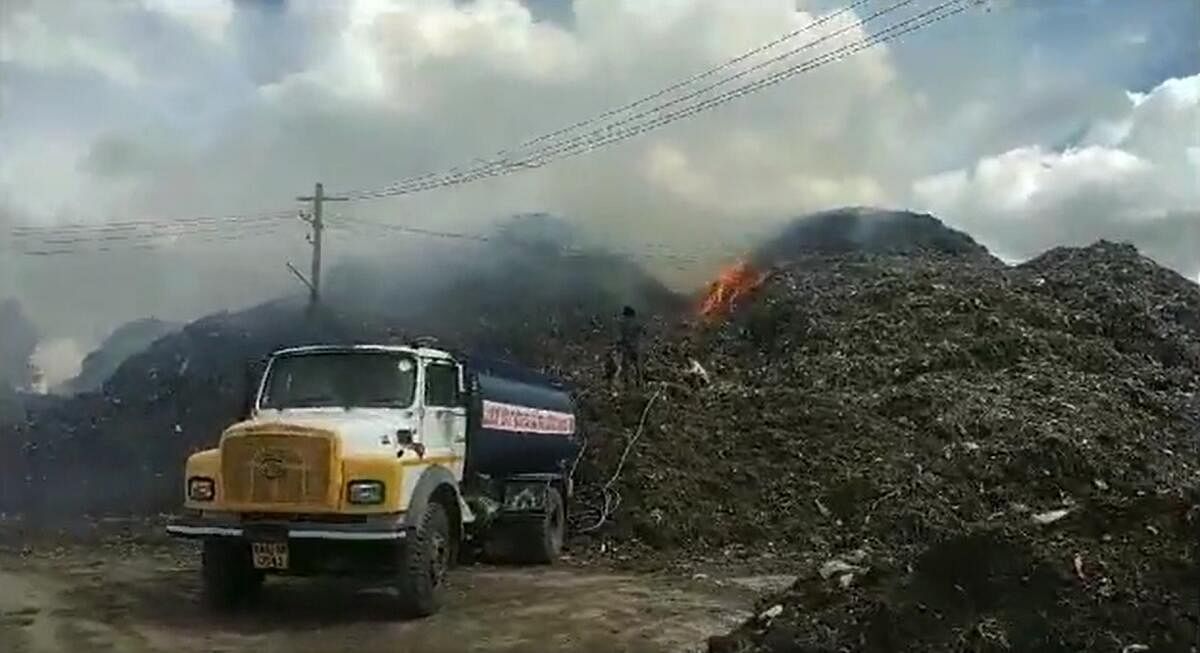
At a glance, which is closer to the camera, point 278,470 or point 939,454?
point 278,470

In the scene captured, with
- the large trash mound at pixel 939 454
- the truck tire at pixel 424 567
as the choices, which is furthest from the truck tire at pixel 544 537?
the truck tire at pixel 424 567

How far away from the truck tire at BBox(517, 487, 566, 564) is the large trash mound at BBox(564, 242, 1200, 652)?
1484 millimetres

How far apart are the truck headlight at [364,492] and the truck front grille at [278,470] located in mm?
184

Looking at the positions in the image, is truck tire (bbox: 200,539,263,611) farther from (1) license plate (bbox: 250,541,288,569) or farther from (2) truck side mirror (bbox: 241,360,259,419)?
(2) truck side mirror (bbox: 241,360,259,419)

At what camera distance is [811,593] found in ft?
29.8

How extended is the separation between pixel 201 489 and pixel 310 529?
4.04 feet

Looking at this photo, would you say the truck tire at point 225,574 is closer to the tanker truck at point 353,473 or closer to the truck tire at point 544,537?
the tanker truck at point 353,473

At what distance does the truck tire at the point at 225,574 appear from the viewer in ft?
37.2

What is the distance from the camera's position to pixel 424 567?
1092 cm

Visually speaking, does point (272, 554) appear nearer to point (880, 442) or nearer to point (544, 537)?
point (544, 537)

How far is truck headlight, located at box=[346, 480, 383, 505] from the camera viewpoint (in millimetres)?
10578

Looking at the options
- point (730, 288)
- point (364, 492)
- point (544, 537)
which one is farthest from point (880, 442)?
point (730, 288)

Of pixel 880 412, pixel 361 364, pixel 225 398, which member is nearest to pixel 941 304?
pixel 880 412

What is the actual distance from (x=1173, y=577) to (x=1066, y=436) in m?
13.7
